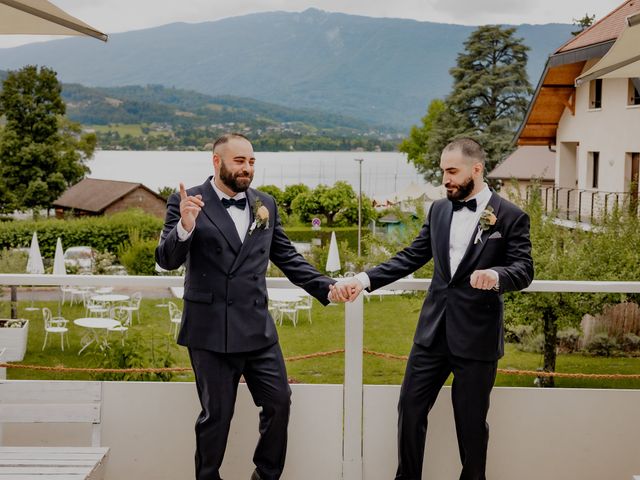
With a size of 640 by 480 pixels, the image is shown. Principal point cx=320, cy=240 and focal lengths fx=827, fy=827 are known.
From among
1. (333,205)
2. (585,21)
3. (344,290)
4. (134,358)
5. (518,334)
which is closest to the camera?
(344,290)

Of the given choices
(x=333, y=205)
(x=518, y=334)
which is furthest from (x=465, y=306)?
(x=333, y=205)

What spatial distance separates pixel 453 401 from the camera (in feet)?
11.2

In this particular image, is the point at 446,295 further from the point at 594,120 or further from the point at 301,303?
the point at 594,120

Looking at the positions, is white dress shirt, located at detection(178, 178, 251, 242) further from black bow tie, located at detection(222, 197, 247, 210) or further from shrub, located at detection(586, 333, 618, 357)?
shrub, located at detection(586, 333, 618, 357)

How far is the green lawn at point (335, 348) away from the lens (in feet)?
50.8

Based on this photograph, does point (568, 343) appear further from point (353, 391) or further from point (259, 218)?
point (259, 218)

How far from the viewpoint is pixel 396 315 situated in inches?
1043

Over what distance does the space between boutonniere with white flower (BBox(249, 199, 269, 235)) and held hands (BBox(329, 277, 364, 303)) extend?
406 millimetres

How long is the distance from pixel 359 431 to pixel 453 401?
0.58 m

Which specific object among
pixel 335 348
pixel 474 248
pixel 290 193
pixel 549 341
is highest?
pixel 290 193

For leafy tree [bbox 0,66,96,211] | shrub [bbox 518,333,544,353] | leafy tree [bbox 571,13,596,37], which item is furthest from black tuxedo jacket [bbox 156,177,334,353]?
leafy tree [bbox 0,66,96,211]

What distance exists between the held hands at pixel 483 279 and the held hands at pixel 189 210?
106 cm

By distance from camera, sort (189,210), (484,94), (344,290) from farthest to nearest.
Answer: (484,94), (344,290), (189,210)

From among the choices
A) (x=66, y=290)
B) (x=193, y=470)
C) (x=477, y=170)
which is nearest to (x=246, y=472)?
(x=193, y=470)
